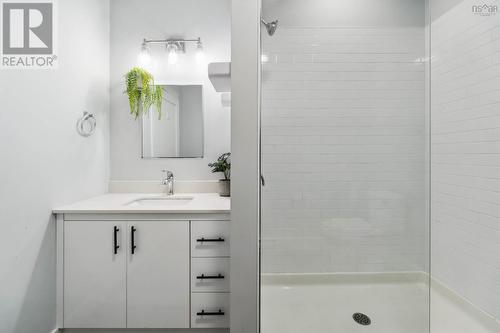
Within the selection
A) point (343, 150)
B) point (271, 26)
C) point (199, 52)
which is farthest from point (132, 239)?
point (199, 52)

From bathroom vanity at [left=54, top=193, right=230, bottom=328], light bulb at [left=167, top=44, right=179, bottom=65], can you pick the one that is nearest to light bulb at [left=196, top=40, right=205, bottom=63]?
light bulb at [left=167, top=44, right=179, bottom=65]

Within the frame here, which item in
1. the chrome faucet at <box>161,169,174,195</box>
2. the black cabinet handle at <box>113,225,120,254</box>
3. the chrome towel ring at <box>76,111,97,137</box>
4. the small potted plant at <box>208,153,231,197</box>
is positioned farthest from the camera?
the chrome faucet at <box>161,169,174,195</box>

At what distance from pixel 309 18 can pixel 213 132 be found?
3.85 ft

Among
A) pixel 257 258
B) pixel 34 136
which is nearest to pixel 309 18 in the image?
pixel 257 258

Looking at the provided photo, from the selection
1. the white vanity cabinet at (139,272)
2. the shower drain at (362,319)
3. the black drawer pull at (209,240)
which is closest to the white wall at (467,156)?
the shower drain at (362,319)

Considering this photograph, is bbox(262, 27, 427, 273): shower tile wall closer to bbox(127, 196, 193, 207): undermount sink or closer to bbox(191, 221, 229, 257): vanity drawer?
bbox(191, 221, 229, 257): vanity drawer

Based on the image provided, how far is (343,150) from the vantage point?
1.32m

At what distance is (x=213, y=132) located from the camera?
2189 mm

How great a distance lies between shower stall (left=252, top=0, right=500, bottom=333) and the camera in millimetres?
1306

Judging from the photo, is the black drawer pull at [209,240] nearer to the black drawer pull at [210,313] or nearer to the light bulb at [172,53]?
the black drawer pull at [210,313]

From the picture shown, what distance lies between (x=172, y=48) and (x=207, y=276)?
178 centimetres

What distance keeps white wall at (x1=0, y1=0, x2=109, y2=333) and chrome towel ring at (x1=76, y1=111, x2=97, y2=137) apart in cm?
4

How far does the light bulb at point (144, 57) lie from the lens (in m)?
2.14

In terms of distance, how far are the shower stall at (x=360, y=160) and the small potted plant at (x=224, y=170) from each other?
700mm
